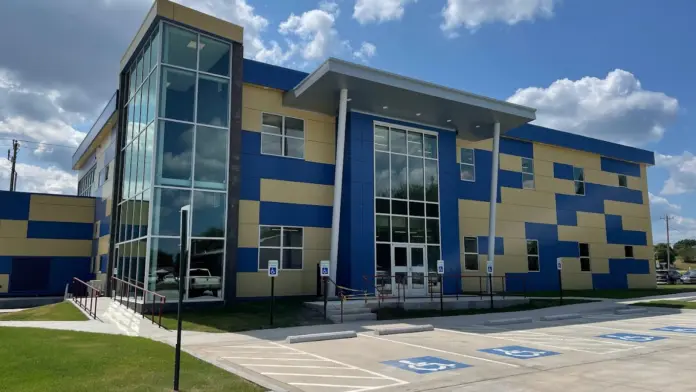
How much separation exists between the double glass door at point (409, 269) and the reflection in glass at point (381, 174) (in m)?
2.48

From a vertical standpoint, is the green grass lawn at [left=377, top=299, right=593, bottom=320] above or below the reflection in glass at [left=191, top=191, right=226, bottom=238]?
below

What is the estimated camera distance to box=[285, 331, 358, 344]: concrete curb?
40.5 feet

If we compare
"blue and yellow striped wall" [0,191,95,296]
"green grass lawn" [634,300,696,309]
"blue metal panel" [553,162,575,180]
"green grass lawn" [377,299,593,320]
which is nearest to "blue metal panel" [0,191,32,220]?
"blue and yellow striped wall" [0,191,95,296]

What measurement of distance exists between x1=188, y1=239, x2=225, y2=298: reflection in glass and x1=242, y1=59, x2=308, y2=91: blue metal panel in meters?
6.94

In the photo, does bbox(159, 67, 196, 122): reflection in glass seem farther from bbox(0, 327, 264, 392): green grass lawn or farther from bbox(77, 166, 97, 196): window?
bbox(77, 166, 97, 196): window

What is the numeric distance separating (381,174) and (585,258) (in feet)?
57.0

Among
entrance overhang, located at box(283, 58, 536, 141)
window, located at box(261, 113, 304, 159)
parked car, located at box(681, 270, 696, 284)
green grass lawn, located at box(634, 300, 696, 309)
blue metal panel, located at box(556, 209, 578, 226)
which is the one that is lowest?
green grass lawn, located at box(634, 300, 696, 309)

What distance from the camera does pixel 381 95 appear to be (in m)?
20.6

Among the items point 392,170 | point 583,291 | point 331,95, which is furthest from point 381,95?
point 583,291

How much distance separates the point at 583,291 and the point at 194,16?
2653 centimetres

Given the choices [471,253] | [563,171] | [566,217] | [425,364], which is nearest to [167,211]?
[425,364]

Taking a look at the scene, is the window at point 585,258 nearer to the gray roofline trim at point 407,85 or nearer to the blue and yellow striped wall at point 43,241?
the gray roofline trim at point 407,85

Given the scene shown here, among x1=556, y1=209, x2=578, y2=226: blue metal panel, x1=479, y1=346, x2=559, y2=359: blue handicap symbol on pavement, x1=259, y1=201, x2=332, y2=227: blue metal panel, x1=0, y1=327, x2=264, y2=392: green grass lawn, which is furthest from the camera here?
x1=556, y1=209, x2=578, y2=226: blue metal panel

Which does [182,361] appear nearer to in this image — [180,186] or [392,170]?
[180,186]
